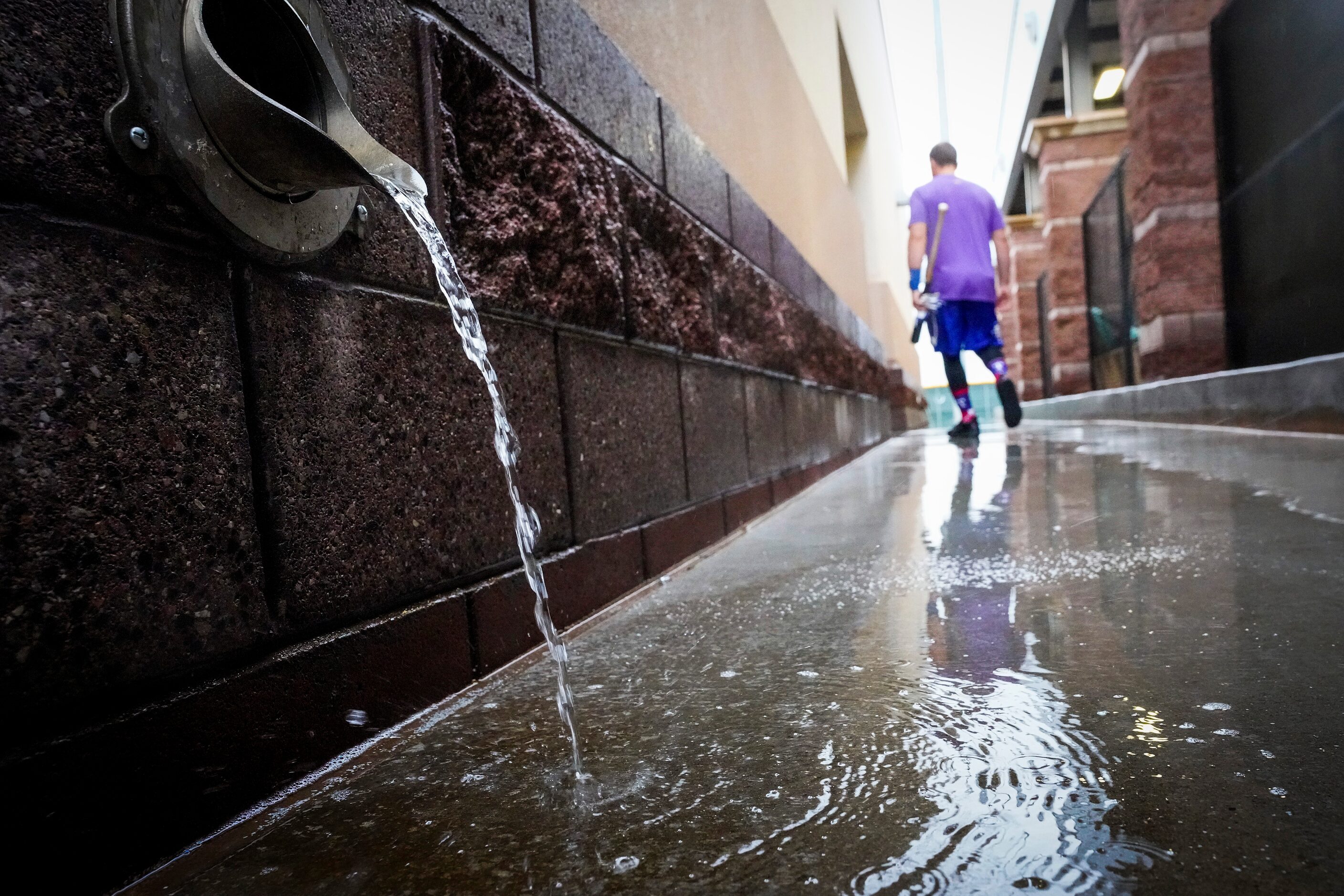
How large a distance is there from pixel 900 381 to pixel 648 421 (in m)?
10.7

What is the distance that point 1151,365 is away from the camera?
22.4ft

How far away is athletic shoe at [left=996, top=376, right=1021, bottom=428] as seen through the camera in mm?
6086

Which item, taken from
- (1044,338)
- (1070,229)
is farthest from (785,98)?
(1044,338)

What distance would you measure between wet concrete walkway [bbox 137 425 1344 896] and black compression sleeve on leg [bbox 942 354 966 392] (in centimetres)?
429

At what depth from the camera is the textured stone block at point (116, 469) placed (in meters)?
0.71

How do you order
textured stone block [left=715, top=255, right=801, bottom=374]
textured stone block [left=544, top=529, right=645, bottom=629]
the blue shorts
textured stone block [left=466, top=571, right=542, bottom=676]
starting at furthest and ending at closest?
the blue shorts → textured stone block [left=715, top=255, right=801, bottom=374] → textured stone block [left=544, top=529, right=645, bottom=629] → textured stone block [left=466, top=571, right=542, bottom=676]

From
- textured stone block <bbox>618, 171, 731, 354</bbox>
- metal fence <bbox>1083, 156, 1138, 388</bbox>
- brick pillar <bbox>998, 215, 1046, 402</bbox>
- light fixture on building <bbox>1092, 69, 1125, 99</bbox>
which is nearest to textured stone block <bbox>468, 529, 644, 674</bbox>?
textured stone block <bbox>618, 171, 731, 354</bbox>

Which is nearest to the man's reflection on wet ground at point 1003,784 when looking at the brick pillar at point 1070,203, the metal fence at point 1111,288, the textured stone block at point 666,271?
the textured stone block at point 666,271

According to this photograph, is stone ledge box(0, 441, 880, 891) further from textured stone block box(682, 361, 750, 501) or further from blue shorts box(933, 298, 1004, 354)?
blue shorts box(933, 298, 1004, 354)

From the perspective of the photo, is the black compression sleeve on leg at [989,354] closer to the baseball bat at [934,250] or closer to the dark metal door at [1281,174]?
the baseball bat at [934,250]

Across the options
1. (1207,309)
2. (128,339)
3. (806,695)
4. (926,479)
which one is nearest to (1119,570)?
(806,695)

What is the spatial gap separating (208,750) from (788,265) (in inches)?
152

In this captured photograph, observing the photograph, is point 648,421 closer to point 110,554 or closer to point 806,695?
point 806,695

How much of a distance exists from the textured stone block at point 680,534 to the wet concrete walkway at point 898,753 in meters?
0.31
